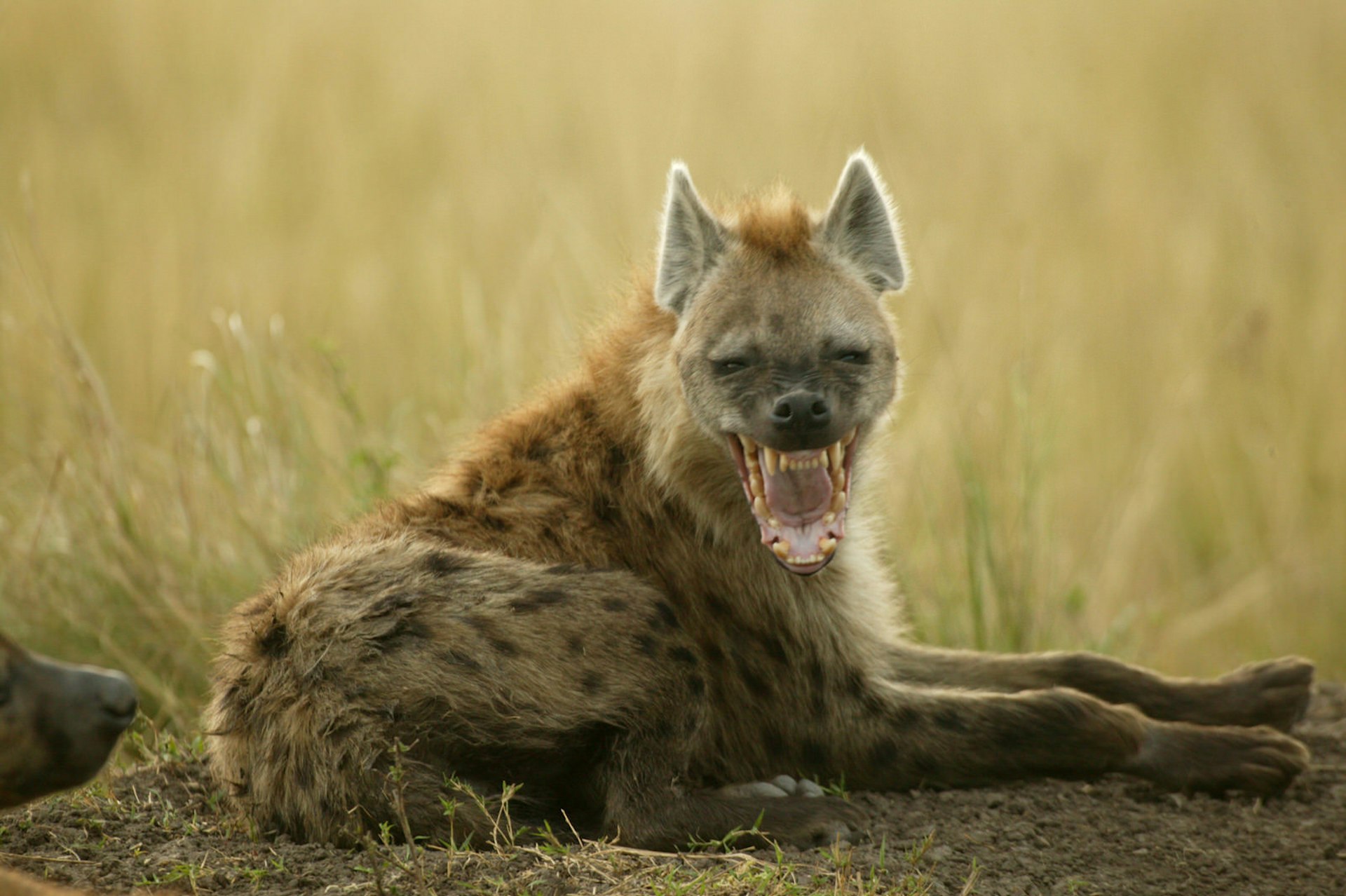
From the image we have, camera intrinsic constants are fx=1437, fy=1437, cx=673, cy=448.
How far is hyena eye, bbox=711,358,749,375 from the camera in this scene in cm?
337

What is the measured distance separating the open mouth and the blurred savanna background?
945mm

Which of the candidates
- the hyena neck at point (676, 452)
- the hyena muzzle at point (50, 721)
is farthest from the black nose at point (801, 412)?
the hyena muzzle at point (50, 721)

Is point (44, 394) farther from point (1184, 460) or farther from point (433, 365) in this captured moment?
point (1184, 460)

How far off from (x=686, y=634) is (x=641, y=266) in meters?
1.24

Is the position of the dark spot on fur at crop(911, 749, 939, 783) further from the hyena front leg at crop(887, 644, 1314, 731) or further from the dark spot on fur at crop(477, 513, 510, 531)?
the dark spot on fur at crop(477, 513, 510, 531)

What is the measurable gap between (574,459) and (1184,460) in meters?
4.13

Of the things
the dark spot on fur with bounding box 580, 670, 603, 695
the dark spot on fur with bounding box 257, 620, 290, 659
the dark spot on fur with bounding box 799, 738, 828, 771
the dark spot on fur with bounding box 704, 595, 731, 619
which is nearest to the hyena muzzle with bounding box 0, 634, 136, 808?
the dark spot on fur with bounding box 257, 620, 290, 659

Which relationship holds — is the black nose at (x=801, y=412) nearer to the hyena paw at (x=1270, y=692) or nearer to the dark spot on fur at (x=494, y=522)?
the dark spot on fur at (x=494, y=522)

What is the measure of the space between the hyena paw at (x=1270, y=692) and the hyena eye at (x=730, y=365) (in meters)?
1.66

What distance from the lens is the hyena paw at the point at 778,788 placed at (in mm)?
3326

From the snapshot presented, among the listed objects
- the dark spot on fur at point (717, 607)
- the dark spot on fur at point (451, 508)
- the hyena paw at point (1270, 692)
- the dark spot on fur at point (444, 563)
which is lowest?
the hyena paw at point (1270, 692)

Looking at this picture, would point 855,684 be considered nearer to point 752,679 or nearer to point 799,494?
point 752,679

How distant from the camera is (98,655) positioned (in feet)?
15.0

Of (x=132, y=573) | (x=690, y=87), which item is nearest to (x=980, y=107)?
(x=690, y=87)
